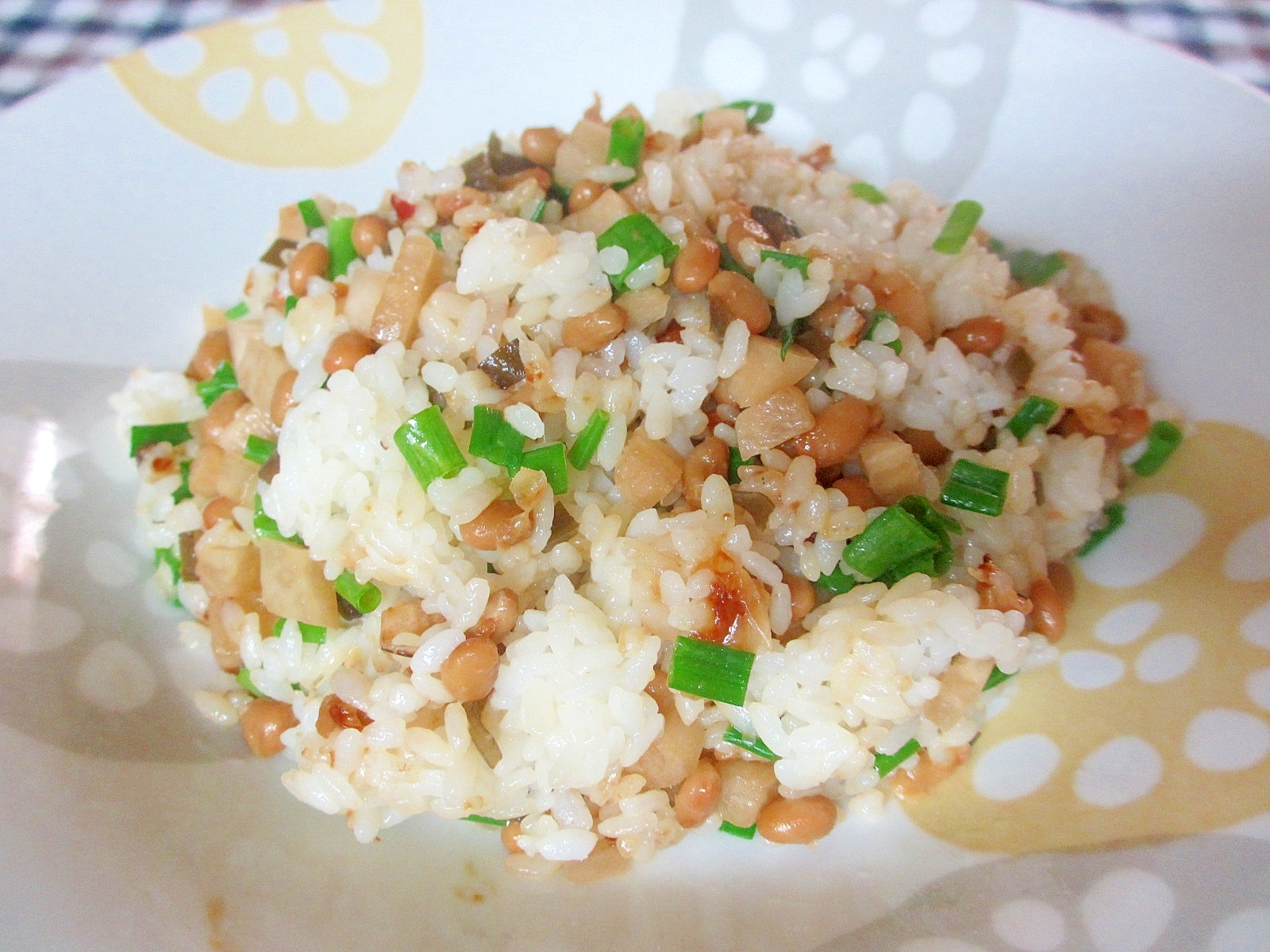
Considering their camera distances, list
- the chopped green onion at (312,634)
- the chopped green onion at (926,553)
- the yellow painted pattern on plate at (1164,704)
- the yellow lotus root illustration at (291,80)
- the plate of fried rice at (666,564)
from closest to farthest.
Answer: the yellow painted pattern on plate at (1164,704) → the plate of fried rice at (666,564) → the chopped green onion at (926,553) → the chopped green onion at (312,634) → the yellow lotus root illustration at (291,80)

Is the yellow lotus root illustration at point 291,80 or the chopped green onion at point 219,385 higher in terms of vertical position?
Result: the yellow lotus root illustration at point 291,80

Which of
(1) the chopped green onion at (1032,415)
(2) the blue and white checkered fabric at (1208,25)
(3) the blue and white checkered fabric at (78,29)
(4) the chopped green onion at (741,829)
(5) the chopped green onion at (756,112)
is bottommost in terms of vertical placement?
(4) the chopped green onion at (741,829)

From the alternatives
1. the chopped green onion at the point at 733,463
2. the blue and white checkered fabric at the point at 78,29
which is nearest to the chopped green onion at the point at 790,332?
the chopped green onion at the point at 733,463

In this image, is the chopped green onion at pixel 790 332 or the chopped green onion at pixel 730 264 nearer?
the chopped green onion at pixel 790 332

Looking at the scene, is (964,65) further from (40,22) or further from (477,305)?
(40,22)

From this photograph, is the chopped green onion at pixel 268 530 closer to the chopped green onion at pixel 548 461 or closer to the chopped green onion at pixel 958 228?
the chopped green onion at pixel 548 461

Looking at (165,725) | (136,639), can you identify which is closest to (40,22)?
(136,639)

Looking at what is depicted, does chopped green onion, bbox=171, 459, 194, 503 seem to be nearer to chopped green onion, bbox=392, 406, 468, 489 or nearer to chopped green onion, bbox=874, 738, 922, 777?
chopped green onion, bbox=392, 406, 468, 489
